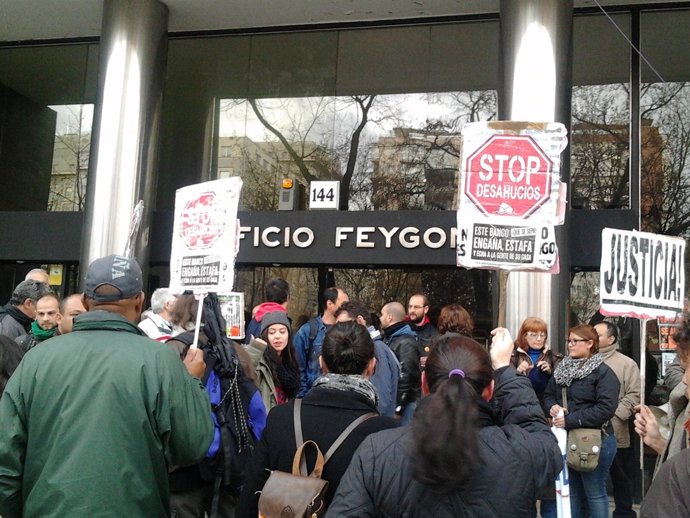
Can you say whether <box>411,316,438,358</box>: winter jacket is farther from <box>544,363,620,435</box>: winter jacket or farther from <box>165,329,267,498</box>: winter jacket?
<box>165,329,267,498</box>: winter jacket

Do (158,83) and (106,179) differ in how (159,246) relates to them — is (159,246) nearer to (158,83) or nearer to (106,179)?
(106,179)

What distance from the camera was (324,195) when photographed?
431 inches

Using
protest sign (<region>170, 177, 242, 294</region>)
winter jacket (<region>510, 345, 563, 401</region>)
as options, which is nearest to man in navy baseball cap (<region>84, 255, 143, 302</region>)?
protest sign (<region>170, 177, 242, 294</region>)

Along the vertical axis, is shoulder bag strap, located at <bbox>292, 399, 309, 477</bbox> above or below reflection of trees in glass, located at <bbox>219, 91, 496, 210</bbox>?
below

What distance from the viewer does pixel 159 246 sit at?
11062 millimetres

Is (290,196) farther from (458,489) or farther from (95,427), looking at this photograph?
(458,489)

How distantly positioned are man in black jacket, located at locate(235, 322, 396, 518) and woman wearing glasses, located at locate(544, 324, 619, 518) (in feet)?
11.3

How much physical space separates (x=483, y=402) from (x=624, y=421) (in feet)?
16.8

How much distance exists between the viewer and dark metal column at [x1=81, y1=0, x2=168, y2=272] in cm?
1030

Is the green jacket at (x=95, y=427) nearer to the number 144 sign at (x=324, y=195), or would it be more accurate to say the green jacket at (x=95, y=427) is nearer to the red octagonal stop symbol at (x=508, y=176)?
the red octagonal stop symbol at (x=508, y=176)

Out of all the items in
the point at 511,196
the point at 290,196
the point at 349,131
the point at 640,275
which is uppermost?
the point at 349,131

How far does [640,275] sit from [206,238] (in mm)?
2851

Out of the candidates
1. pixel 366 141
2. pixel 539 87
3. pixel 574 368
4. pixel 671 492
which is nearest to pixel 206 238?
pixel 574 368

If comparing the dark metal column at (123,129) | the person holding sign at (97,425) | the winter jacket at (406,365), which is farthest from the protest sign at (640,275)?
the dark metal column at (123,129)
